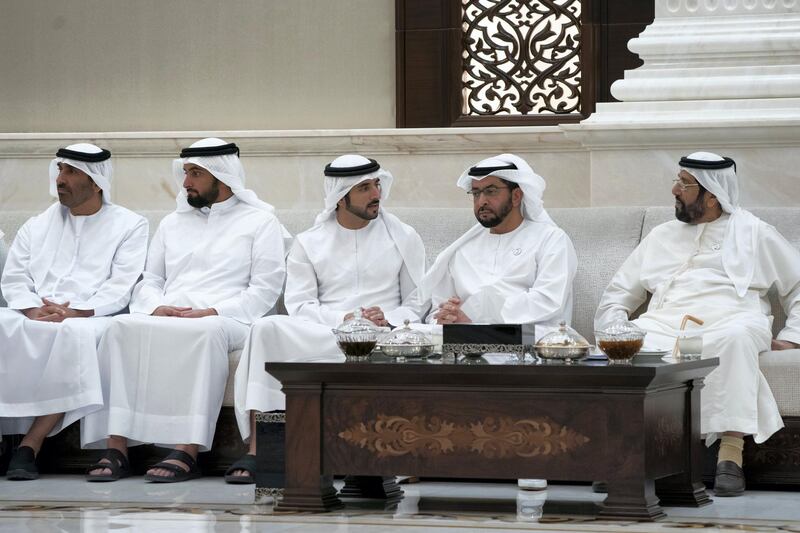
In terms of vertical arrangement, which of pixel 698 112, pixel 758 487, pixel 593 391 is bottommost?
pixel 758 487

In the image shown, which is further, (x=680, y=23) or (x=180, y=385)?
(x=680, y=23)

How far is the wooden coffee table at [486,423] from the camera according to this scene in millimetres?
4801

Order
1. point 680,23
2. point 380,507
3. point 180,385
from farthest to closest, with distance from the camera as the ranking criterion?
point 680,23 < point 180,385 < point 380,507

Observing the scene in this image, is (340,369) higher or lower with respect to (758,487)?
higher

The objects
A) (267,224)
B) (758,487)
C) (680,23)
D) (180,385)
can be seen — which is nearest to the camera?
(758,487)

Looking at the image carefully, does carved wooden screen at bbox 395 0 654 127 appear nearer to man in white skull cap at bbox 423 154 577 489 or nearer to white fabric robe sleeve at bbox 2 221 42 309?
man in white skull cap at bbox 423 154 577 489

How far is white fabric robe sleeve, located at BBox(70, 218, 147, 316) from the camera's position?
22.3ft

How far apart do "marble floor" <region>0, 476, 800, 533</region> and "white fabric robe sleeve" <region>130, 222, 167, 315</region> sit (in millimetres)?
1022

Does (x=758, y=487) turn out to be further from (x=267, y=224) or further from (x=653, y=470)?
(x=267, y=224)

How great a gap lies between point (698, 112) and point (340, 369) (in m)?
2.89

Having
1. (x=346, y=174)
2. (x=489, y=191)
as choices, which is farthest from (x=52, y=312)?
(x=489, y=191)

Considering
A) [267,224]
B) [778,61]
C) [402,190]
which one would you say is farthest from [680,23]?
[267,224]

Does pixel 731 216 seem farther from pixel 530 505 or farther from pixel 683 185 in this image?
pixel 530 505

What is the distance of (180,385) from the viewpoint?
6.22 meters
